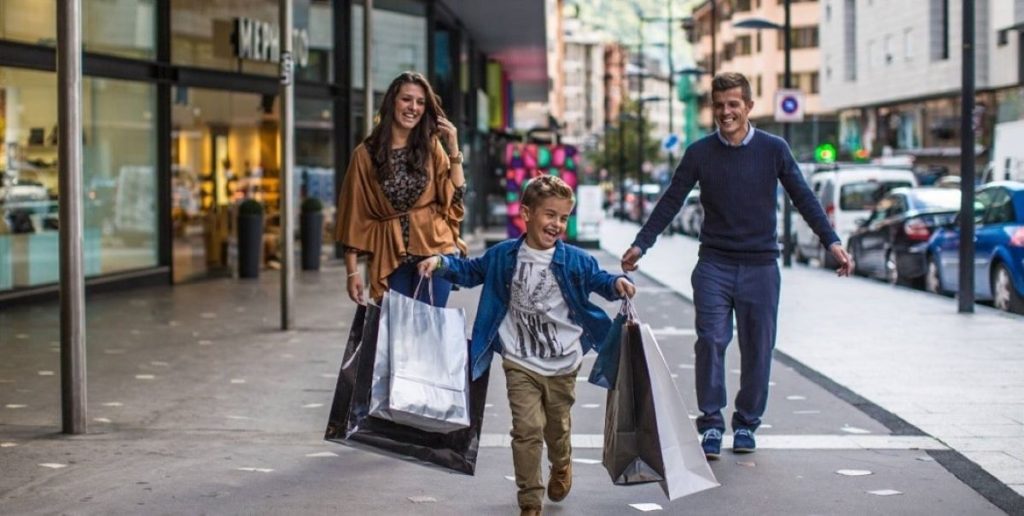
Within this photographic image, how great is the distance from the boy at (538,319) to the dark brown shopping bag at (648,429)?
6.6 inches

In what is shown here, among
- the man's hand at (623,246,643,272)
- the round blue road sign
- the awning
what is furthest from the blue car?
the awning

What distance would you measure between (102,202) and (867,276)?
12148 millimetres

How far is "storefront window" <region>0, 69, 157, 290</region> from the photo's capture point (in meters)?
17.8

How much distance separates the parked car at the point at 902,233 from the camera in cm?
2334

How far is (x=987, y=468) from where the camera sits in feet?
25.6

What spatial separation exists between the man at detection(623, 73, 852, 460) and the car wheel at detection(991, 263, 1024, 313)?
1065 cm

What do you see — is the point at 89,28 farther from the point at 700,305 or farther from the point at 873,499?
the point at 873,499

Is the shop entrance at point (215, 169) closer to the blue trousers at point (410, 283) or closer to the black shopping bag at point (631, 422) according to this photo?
the blue trousers at point (410, 283)

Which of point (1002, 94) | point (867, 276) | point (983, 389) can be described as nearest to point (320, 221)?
point (867, 276)

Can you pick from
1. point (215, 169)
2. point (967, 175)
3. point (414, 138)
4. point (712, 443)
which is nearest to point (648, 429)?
point (712, 443)

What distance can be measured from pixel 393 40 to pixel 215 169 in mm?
7190

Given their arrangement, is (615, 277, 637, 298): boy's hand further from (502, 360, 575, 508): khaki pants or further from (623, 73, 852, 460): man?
(623, 73, 852, 460): man

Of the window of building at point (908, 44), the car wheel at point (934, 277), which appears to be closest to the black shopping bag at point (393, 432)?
the car wheel at point (934, 277)

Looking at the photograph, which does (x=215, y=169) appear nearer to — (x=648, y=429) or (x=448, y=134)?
(x=448, y=134)
